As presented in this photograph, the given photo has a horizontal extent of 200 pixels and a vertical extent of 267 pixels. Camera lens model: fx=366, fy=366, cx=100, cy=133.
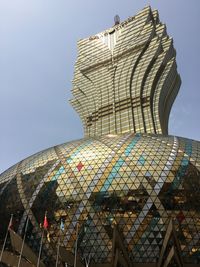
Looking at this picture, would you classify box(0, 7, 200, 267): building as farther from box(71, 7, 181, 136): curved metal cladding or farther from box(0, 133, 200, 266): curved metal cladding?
box(71, 7, 181, 136): curved metal cladding

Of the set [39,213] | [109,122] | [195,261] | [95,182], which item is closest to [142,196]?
[95,182]

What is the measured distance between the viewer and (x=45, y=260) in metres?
38.4

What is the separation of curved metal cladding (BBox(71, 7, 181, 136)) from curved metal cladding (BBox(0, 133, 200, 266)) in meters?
36.5

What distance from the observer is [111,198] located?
129 feet

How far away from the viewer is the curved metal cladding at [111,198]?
3753cm

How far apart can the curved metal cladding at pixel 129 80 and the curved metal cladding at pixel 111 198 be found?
36535 mm

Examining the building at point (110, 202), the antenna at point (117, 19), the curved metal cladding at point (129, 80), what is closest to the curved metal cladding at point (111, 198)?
the building at point (110, 202)

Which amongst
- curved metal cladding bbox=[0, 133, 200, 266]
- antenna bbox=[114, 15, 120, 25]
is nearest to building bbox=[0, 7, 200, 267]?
→ curved metal cladding bbox=[0, 133, 200, 266]

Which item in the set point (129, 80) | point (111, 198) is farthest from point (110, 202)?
point (129, 80)

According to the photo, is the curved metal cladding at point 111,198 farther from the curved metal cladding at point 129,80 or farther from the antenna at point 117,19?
the antenna at point 117,19

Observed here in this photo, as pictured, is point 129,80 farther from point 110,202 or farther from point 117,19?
point 110,202

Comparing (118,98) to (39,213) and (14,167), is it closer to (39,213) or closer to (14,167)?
(14,167)

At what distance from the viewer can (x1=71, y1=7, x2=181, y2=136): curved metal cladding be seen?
3314 inches

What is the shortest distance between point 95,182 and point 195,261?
1329cm
